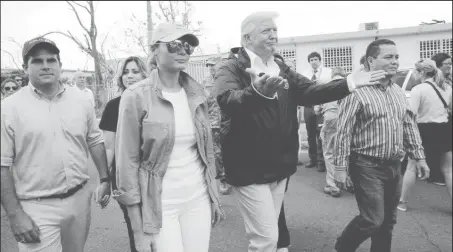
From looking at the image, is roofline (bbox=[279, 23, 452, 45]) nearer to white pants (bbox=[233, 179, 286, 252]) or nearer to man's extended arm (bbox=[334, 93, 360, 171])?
man's extended arm (bbox=[334, 93, 360, 171])

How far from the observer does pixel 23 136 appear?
2.33 m

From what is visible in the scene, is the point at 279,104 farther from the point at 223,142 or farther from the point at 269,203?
the point at 269,203

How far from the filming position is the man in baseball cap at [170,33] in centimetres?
231

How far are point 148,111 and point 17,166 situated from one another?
0.93 metres

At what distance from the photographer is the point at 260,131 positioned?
2855mm

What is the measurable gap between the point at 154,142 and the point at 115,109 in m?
1.12

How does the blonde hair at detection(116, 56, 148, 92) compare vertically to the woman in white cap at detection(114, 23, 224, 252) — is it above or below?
above

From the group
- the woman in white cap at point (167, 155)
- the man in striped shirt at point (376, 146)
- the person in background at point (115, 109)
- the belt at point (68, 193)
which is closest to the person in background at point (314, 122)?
the man in striped shirt at point (376, 146)

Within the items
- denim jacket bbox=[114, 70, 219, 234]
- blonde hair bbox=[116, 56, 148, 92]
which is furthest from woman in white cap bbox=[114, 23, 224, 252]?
blonde hair bbox=[116, 56, 148, 92]

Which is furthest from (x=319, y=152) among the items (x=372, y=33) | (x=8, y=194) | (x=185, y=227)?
(x=372, y=33)

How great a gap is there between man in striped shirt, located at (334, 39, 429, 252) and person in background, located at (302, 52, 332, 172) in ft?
14.0

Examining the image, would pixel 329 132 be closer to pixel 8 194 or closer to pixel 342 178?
pixel 342 178

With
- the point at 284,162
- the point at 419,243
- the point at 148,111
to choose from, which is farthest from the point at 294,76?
the point at 419,243

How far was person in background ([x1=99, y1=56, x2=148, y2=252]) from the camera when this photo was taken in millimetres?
3045
